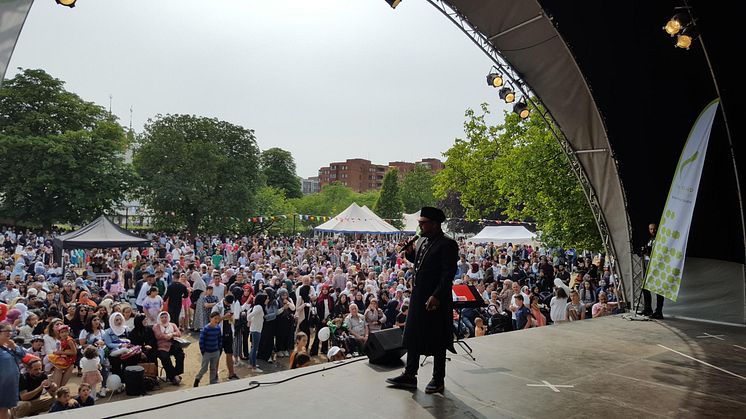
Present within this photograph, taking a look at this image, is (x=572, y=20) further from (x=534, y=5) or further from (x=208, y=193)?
(x=208, y=193)

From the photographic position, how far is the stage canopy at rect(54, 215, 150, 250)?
14531mm

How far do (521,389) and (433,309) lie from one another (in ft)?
3.80

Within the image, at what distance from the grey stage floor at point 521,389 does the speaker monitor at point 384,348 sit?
0.14 metres

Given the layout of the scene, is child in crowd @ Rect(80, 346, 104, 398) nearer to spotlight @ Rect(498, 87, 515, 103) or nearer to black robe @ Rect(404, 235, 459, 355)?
black robe @ Rect(404, 235, 459, 355)

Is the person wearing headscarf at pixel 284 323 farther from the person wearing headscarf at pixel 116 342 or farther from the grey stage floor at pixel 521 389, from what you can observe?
the grey stage floor at pixel 521 389

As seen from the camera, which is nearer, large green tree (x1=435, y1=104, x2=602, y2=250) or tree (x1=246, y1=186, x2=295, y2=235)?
large green tree (x1=435, y1=104, x2=602, y2=250)

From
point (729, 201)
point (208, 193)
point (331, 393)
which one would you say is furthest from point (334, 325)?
point (208, 193)

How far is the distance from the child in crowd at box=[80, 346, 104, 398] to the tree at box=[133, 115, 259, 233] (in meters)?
26.9

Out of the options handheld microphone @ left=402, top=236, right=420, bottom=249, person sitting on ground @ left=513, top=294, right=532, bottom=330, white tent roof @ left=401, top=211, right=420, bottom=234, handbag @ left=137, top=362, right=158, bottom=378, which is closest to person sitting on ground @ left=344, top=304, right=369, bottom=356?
person sitting on ground @ left=513, top=294, right=532, bottom=330

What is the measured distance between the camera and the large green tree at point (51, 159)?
91.8 feet

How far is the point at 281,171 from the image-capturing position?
72.2 meters

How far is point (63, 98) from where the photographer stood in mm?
31219

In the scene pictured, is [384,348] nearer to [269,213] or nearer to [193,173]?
[193,173]

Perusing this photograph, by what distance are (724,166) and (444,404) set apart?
7106 mm
